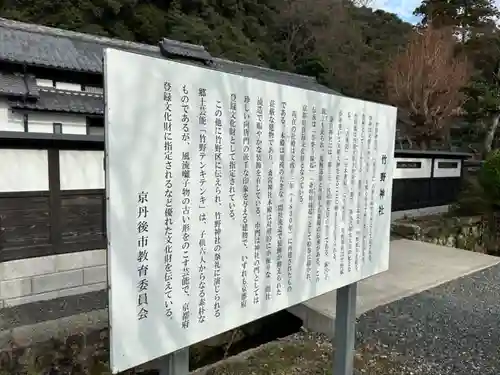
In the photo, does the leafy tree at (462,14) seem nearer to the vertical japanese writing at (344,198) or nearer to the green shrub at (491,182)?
A: the green shrub at (491,182)

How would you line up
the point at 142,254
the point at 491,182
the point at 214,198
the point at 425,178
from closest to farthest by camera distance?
the point at 142,254
the point at 214,198
the point at 491,182
the point at 425,178

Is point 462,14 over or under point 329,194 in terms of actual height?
over

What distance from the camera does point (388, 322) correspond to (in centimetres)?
405

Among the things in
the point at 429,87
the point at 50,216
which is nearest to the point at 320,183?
the point at 50,216

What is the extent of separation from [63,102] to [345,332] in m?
7.49

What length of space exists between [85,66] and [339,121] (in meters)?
7.82

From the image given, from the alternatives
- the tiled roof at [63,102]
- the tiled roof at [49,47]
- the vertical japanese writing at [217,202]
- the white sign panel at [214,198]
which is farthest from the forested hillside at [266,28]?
the vertical japanese writing at [217,202]

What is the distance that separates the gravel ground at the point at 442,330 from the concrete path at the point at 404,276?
0.70 feet

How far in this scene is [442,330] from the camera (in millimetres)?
3887

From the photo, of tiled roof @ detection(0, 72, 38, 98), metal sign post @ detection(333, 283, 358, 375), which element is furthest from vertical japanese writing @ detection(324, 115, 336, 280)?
tiled roof @ detection(0, 72, 38, 98)

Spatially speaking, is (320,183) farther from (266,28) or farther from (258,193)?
(266,28)

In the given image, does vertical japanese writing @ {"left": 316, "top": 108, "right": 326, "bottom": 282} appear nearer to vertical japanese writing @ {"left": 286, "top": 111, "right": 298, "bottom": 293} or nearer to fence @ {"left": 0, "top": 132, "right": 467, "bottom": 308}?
vertical japanese writing @ {"left": 286, "top": 111, "right": 298, "bottom": 293}

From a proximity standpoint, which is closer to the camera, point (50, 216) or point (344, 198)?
point (344, 198)

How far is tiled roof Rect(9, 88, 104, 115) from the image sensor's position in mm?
7597
